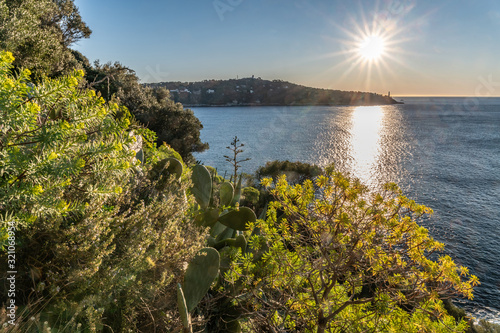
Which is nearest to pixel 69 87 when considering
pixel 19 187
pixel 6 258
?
pixel 19 187

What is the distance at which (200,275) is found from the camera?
9.93 ft

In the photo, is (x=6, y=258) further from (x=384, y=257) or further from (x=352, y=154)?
(x=352, y=154)

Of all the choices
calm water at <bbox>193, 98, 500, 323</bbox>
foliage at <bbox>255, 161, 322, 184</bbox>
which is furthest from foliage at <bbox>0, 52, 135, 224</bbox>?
foliage at <bbox>255, 161, 322, 184</bbox>

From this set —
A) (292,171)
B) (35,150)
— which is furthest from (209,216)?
(292,171)

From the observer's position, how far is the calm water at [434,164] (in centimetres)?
1995

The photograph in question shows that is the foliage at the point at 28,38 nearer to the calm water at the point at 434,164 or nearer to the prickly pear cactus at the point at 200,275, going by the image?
the prickly pear cactus at the point at 200,275

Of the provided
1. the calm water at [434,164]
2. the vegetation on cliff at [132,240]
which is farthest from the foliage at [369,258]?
the calm water at [434,164]

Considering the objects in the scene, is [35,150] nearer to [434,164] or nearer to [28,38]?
[28,38]

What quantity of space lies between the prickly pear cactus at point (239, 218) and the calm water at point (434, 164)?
174cm

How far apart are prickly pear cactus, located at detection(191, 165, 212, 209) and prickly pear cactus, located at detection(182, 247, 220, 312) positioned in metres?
A: 1.38

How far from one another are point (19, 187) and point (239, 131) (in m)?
71.3

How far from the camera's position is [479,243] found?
2112cm

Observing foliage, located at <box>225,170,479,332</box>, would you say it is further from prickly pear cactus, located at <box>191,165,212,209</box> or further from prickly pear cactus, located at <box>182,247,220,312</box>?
prickly pear cactus, located at <box>191,165,212,209</box>

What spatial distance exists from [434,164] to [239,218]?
4973 centimetres
